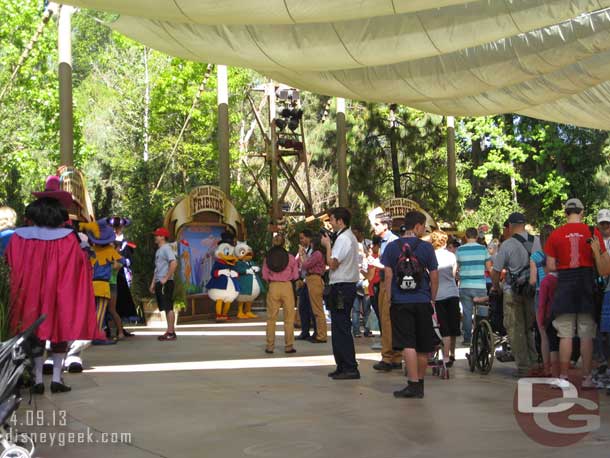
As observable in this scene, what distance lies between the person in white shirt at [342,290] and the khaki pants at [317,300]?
14.1ft

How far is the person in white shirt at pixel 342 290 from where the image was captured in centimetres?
1103

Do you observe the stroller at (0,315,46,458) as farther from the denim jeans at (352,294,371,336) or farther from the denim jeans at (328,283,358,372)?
the denim jeans at (352,294,371,336)

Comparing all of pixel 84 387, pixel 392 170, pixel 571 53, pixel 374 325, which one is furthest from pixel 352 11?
pixel 392 170

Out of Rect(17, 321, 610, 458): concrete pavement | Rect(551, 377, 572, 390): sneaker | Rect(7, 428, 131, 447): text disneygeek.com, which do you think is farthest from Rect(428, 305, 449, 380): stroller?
Rect(7, 428, 131, 447): text disneygeek.com

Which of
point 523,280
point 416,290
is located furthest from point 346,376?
point 523,280

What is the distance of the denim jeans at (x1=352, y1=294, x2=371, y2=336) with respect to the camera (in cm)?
1748

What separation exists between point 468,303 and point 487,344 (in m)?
2.93

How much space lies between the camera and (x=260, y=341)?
642 inches

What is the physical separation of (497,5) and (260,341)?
22.1 feet

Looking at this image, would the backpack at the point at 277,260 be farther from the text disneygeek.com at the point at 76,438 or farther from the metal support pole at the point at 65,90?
the text disneygeek.com at the point at 76,438

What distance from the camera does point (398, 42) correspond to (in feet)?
Answer: 46.7

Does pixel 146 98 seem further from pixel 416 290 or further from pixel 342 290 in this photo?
pixel 416 290

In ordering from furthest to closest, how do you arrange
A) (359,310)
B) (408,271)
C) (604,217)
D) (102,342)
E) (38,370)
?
(359,310)
(102,342)
(604,217)
(408,271)
(38,370)

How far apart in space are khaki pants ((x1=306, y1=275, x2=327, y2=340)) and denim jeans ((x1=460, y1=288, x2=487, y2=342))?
2.34 metres
